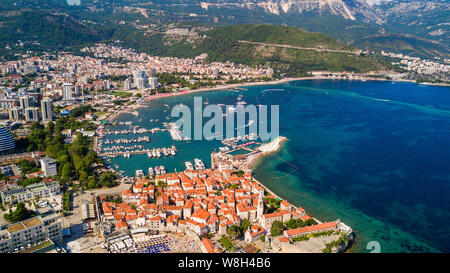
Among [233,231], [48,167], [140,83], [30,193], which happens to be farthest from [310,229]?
[140,83]

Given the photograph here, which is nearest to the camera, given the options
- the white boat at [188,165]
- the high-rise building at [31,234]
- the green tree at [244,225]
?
the high-rise building at [31,234]

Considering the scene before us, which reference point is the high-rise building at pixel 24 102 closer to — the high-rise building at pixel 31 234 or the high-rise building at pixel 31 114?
the high-rise building at pixel 31 114

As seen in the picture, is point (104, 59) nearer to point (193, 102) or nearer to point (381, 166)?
point (193, 102)

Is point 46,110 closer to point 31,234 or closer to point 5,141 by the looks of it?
point 5,141

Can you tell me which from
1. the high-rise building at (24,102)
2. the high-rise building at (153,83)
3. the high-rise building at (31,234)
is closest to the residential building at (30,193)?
the high-rise building at (31,234)

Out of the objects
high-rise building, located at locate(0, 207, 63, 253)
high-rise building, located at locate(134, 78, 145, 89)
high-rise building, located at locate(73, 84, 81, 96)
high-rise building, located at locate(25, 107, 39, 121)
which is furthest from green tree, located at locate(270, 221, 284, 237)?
high-rise building, located at locate(134, 78, 145, 89)

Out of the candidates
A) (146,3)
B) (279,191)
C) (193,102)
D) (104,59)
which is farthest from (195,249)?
(146,3)
